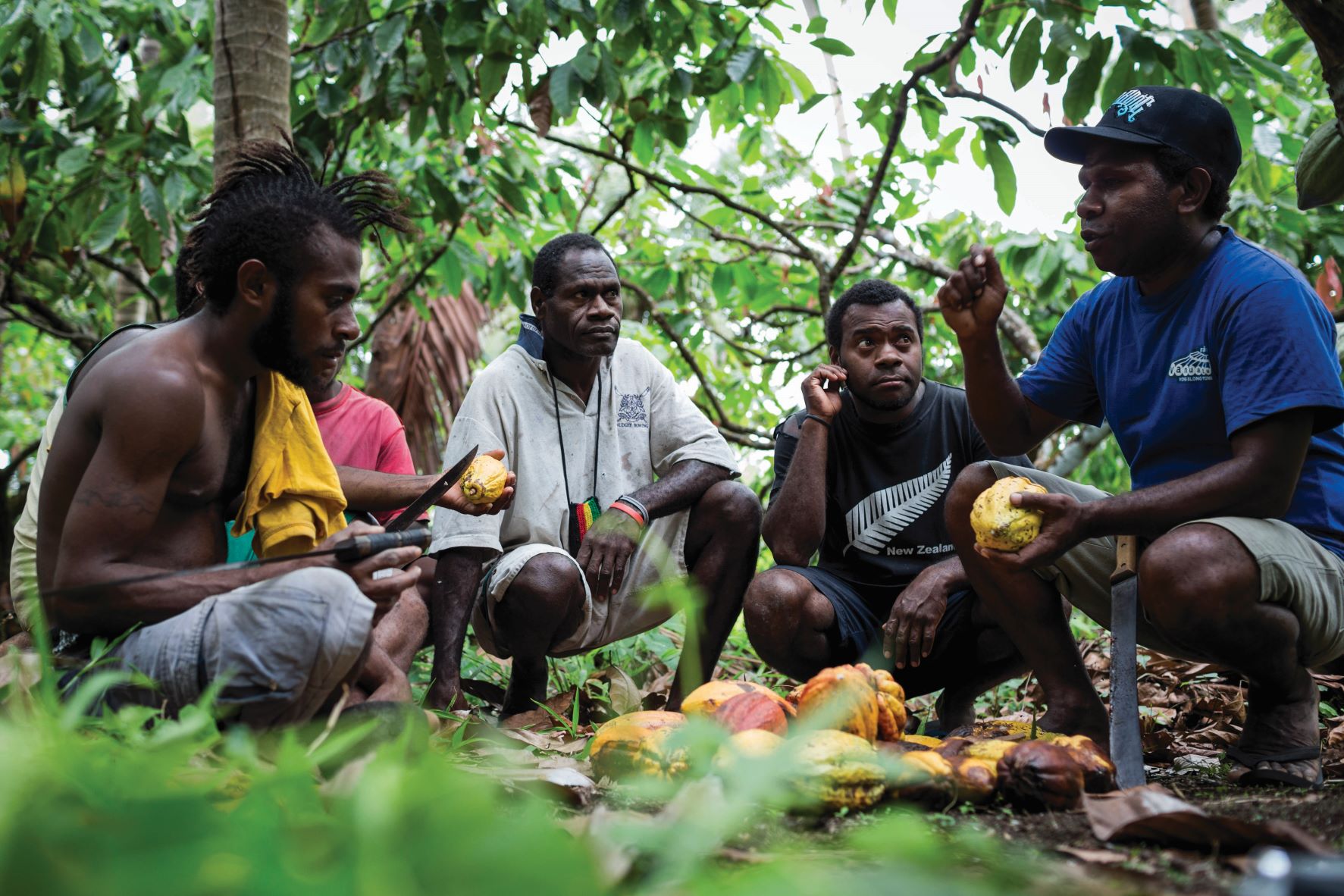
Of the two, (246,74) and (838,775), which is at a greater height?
(246,74)

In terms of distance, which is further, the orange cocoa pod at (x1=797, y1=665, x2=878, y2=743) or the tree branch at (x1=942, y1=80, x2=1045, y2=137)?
the tree branch at (x1=942, y1=80, x2=1045, y2=137)

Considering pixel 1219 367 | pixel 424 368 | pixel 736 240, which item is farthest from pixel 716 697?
pixel 424 368

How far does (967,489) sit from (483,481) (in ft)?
3.82

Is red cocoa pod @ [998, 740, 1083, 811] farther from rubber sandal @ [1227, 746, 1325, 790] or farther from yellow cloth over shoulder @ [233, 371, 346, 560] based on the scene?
yellow cloth over shoulder @ [233, 371, 346, 560]

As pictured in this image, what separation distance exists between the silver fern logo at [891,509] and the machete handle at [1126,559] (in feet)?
2.89

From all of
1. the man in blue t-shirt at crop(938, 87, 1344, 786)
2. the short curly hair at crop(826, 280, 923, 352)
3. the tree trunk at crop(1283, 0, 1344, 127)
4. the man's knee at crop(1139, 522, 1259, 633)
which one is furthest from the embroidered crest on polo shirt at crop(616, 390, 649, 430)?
the tree trunk at crop(1283, 0, 1344, 127)

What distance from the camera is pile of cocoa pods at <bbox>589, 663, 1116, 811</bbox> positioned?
1.74m

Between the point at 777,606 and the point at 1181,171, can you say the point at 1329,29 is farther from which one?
the point at 777,606

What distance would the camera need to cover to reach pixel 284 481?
2260mm

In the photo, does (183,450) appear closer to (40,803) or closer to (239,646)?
(239,646)

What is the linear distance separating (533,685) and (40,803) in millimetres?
2249

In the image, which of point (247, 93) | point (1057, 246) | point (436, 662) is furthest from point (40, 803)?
point (1057, 246)

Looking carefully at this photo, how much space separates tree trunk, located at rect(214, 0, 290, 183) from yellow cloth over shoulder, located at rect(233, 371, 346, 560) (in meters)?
1.33

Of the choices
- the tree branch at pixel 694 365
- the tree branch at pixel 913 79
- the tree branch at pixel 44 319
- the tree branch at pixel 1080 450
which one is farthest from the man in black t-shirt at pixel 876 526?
the tree branch at pixel 44 319
